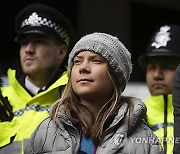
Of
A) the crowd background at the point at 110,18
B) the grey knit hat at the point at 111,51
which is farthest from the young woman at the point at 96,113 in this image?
the crowd background at the point at 110,18

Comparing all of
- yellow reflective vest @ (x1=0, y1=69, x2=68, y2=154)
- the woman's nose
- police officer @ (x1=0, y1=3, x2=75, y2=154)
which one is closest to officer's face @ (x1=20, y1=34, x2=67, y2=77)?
police officer @ (x1=0, y1=3, x2=75, y2=154)

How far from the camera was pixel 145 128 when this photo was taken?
319 centimetres

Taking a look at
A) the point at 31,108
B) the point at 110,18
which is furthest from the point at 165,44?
the point at 110,18

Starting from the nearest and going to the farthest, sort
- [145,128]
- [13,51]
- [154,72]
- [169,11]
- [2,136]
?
[145,128]
[2,136]
[154,72]
[13,51]
[169,11]

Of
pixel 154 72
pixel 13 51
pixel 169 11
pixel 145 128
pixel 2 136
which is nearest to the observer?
pixel 145 128

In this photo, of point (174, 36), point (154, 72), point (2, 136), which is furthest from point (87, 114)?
point (174, 36)

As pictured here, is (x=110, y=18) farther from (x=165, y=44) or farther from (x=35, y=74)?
(x=35, y=74)

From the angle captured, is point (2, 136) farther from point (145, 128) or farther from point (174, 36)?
point (174, 36)

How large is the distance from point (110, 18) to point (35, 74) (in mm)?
3028

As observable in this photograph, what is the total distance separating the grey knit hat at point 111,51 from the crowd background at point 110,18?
3.30 meters

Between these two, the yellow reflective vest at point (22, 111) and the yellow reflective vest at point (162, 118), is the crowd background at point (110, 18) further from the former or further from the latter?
the yellow reflective vest at point (162, 118)

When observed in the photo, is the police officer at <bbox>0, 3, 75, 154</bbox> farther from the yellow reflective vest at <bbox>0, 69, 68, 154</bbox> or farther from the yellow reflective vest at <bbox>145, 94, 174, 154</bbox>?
the yellow reflective vest at <bbox>145, 94, 174, 154</bbox>

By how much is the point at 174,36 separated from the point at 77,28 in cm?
278

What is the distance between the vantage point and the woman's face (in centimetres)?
319
